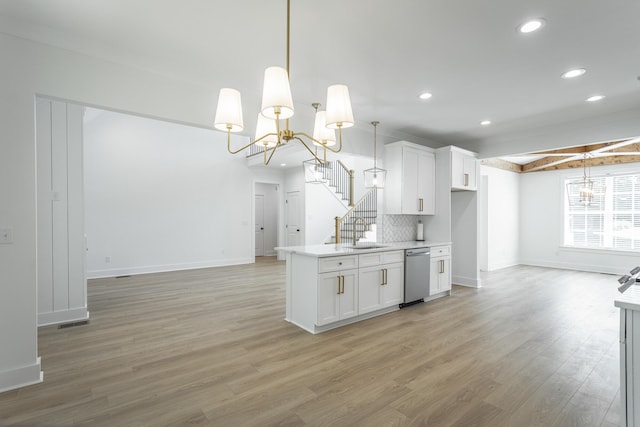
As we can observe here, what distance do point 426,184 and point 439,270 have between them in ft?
5.00

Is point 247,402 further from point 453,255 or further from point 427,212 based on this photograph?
point 453,255

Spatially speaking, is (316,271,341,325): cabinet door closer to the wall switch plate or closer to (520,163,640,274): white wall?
the wall switch plate

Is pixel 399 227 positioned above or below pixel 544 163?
below

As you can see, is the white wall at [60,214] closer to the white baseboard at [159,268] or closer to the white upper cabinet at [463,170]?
the white baseboard at [159,268]

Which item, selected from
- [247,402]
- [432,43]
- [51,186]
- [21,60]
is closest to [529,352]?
[247,402]

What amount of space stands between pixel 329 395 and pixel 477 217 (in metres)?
4.94

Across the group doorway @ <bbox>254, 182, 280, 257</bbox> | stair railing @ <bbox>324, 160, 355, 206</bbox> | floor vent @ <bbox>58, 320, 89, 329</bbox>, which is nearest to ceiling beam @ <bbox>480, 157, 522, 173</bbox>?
stair railing @ <bbox>324, 160, 355, 206</bbox>

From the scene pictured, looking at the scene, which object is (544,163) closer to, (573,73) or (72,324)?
(573,73)

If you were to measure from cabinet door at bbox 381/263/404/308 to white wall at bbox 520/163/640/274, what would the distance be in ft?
20.8

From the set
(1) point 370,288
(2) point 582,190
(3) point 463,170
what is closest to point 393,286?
(1) point 370,288

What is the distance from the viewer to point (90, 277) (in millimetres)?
6359

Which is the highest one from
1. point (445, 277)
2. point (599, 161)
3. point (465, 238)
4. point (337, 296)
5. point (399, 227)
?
point (599, 161)

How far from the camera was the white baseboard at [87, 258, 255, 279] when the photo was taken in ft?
21.2

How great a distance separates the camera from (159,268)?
7.19 metres
